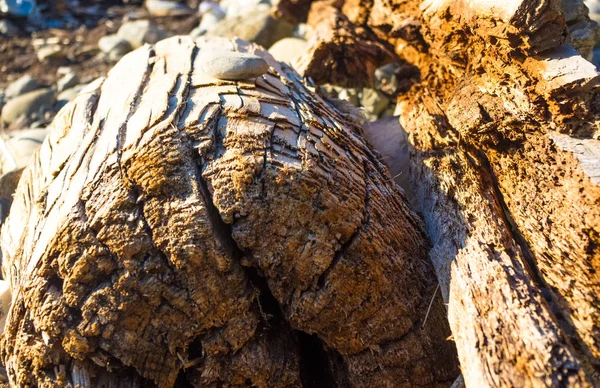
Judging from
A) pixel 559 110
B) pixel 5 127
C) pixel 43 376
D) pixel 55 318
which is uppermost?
pixel 559 110

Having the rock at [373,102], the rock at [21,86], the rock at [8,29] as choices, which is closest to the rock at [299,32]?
the rock at [373,102]

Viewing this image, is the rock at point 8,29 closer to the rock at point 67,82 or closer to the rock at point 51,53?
the rock at point 51,53

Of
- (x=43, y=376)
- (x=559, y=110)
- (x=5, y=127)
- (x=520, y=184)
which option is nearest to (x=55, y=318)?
(x=43, y=376)

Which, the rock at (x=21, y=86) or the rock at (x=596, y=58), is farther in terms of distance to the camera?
the rock at (x=21, y=86)

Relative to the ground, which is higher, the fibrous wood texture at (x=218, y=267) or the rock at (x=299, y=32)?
the fibrous wood texture at (x=218, y=267)

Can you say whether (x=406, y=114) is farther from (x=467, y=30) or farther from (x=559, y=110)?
(x=559, y=110)

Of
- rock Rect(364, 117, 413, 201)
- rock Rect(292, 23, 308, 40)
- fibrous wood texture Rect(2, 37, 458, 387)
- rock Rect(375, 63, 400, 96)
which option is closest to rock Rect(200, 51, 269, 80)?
fibrous wood texture Rect(2, 37, 458, 387)

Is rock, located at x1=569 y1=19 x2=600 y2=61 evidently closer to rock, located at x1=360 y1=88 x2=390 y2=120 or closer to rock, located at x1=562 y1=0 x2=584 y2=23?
rock, located at x1=562 y1=0 x2=584 y2=23
